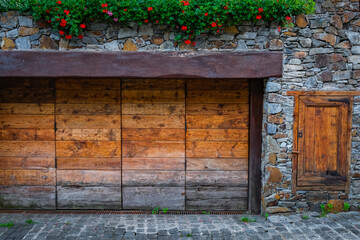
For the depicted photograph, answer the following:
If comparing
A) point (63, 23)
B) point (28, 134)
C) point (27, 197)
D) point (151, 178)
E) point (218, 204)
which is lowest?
point (218, 204)

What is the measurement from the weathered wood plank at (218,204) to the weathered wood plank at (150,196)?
185 millimetres

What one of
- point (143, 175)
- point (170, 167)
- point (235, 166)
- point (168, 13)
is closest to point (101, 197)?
point (143, 175)

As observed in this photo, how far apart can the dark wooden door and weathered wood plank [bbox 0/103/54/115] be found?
3753mm

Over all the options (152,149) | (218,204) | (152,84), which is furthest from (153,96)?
(218,204)

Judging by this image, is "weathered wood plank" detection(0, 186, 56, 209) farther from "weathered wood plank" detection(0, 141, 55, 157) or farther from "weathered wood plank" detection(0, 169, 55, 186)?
"weathered wood plank" detection(0, 141, 55, 157)

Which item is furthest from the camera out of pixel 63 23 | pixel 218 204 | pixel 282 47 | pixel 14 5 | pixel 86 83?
pixel 218 204

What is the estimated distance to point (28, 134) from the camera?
4238 millimetres

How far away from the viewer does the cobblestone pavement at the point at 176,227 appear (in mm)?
3449

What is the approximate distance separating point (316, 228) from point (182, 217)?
71.5 inches

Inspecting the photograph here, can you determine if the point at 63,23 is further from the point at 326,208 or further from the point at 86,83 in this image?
the point at 326,208

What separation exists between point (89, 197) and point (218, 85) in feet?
8.73

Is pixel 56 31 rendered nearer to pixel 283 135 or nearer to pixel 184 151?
pixel 184 151

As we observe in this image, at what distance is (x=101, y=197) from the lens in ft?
14.1

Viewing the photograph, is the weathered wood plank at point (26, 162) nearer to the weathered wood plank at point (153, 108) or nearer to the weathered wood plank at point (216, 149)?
the weathered wood plank at point (153, 108)
